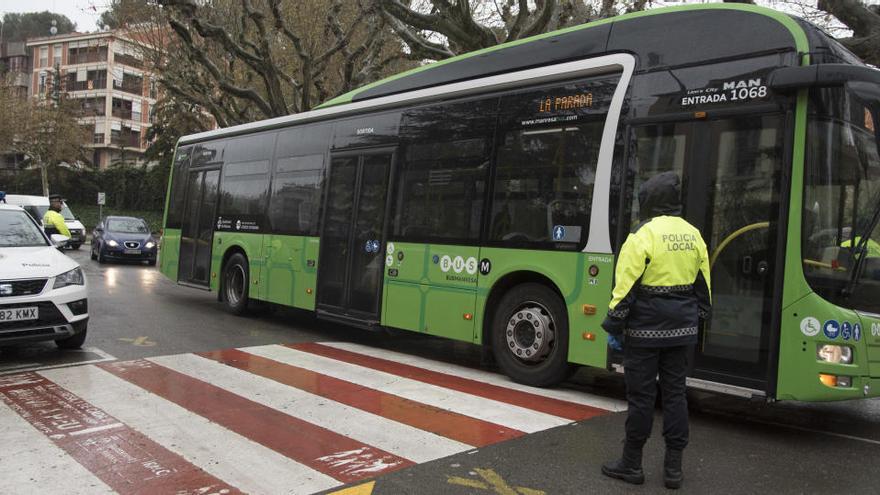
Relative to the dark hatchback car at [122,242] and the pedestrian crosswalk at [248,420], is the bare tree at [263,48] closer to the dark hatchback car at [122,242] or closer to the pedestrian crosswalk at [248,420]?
the dark hatchback car at [122,242]

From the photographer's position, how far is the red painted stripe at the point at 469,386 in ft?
19.1

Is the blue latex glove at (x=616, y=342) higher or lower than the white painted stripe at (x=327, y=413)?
higher

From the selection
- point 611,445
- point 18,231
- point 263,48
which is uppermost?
point 263,48

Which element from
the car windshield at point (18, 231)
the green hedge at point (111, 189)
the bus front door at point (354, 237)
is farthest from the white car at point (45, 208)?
the bus front door at point (354, 237)

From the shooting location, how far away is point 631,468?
4.13 meters

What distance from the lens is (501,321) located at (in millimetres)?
6984

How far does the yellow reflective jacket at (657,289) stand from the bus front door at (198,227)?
32.7ft

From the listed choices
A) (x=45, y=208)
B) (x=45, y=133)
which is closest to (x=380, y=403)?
(x=45, y=208)

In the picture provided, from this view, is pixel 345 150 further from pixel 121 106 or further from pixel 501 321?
pixel 121 106

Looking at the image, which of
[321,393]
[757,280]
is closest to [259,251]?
[321,393]

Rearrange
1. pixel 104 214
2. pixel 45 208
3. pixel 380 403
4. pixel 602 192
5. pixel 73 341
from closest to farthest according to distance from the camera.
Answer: pixel 380 403
pixel 602 192
pixel 73 341
pixel 45 208
pixel 104 214

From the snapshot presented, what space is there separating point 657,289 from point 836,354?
1893 millimetres

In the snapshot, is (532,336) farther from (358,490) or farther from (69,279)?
(69,279)

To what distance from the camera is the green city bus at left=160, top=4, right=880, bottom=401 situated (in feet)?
16.4
